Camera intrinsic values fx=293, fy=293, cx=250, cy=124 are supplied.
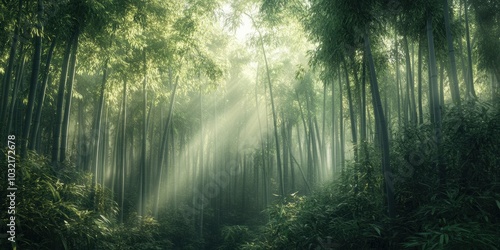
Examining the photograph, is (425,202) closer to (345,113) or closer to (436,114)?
(436,114)

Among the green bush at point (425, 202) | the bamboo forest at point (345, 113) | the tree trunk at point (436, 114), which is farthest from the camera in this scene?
the tree trunk at point (436, 114)

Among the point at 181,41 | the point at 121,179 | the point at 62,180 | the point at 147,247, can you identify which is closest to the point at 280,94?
the point at 181,41

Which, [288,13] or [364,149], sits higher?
[288,13]

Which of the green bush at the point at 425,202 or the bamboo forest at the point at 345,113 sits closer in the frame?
the green bush at the point at 425,202

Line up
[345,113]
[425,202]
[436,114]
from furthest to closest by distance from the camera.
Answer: [345,113], [436,114], [425,202]

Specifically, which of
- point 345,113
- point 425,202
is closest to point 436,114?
point 425,202

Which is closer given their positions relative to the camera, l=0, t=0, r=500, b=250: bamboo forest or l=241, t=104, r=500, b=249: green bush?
l=241, t=104, r=500, b=249: green bush

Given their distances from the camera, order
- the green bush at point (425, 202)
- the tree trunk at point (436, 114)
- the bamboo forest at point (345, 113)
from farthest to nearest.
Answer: the tree trunk at point (436, 114) → the bamboo forest at point (345, 113) → the green bush at point (425, 202)

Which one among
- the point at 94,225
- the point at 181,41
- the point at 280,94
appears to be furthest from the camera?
the point at 280,94

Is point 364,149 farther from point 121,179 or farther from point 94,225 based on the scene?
point 121,179

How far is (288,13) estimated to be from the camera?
21.1 feet

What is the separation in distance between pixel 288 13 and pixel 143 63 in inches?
133

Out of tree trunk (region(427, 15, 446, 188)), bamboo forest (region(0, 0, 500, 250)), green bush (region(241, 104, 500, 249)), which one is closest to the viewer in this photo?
green bush (region(241, 104, 500, 249))

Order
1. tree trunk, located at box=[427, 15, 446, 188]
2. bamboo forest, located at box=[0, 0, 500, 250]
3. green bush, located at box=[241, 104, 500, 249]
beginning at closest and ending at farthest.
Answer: green bush, located at box=[241, 104, 500, 249]
bamboo forest, located at box=[0, 0, 500, 250]
tree trunk, located at box=[427, 15, 446, 188]
